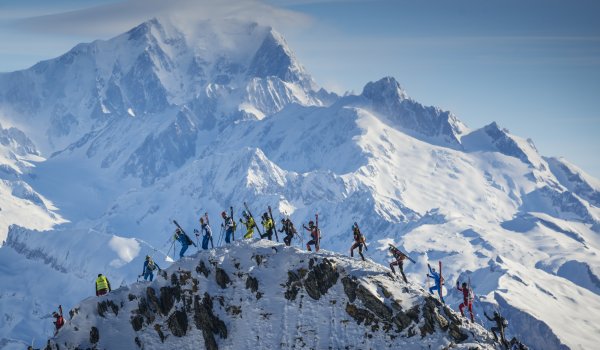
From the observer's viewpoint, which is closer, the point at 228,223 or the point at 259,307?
the point at 259,307

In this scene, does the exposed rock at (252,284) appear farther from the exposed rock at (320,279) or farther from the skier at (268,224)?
the skier at (268,224)

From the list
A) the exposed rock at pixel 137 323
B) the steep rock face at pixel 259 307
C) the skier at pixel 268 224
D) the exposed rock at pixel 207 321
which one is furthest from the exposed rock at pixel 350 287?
the exposed rock at pixel 137 323

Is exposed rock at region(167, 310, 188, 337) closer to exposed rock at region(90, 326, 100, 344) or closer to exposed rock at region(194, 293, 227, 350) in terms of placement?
exposed rock at region(194, 293, 227, 350)

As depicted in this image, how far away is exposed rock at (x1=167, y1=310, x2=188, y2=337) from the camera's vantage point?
9362 cm

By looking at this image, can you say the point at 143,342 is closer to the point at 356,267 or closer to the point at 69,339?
the point at 69,339

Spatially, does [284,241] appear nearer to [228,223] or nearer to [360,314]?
[228,223]

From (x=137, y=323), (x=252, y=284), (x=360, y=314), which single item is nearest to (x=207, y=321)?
(x=252, y=284)

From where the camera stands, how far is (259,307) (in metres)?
93.6

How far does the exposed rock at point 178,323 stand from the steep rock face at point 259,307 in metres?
0.10

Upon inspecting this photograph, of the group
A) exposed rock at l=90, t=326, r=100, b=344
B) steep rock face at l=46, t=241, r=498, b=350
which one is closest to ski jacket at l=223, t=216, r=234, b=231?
steep rock face at l=46, t=241, r=498, b=350

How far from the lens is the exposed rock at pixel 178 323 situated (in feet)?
307

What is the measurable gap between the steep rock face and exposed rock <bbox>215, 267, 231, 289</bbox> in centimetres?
22

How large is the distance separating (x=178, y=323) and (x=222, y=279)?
251 inches

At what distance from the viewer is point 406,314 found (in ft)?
285
